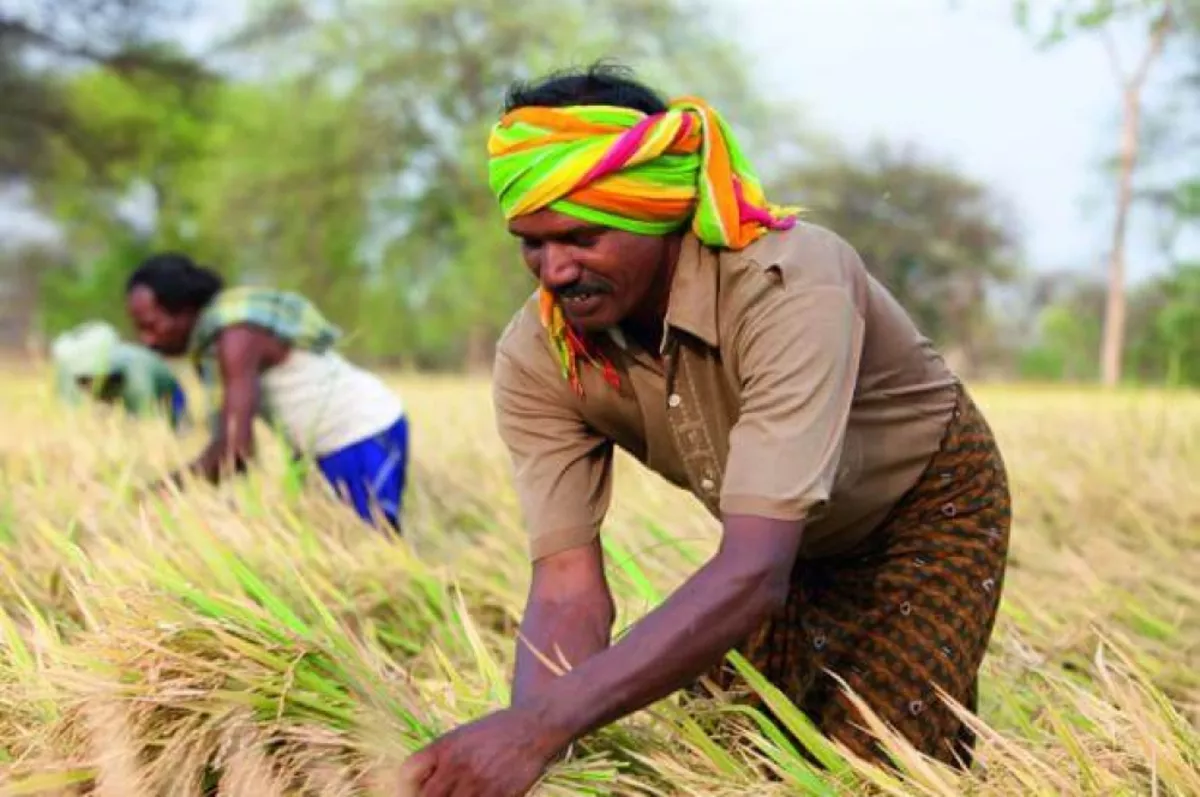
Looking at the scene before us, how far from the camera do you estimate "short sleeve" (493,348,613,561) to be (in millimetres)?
2064

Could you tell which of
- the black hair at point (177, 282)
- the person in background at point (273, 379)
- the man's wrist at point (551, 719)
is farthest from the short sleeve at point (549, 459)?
the black hair at point (177, 282)

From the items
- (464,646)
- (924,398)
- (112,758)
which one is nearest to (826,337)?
(924,398)

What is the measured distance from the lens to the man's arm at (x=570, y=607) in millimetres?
2039

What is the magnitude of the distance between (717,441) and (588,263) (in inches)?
13.0

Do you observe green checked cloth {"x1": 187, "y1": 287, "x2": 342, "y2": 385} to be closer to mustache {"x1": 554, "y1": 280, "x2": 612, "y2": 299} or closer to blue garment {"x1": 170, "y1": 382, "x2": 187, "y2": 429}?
blue garment {"x1": 170, "y1": 382, "x2": 187, "y2": 429}

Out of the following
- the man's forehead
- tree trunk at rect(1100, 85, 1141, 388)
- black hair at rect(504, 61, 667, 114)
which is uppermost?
black hair at rect(504, 61, 667, 114)

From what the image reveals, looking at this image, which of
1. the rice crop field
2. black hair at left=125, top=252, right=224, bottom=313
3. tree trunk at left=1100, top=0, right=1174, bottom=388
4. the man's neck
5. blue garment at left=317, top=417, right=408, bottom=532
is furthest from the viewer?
tree trunk at left=1100, top=0, right=1174, bottom=388

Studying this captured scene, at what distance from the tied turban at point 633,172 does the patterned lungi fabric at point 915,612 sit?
553 millimetres

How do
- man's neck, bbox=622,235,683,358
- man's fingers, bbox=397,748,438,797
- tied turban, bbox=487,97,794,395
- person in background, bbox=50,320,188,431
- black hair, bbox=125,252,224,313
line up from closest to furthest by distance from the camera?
man's fingers, bbox=397,748,438,797 < tied turban, bbox=487,97,794,395 < man's neck, bbox=622,235,683,358 < black hair, bbox=125,252,224,313 < person in background, bbox=50,320,188,431

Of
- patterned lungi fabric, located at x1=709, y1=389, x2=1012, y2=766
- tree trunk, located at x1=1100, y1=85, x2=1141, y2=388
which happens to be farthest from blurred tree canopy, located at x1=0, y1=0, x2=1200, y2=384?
patterned lungi fabric, located at x1=709, y1=389, x2=1012, y2=766

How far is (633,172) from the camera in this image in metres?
1.79

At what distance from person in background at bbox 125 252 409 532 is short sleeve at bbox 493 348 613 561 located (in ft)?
5.71

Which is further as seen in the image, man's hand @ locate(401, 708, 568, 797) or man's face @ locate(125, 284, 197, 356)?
man's face @ locate(125, 284, 197, 356)

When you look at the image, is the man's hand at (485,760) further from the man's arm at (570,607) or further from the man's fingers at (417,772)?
the man's arm at (570,607)
